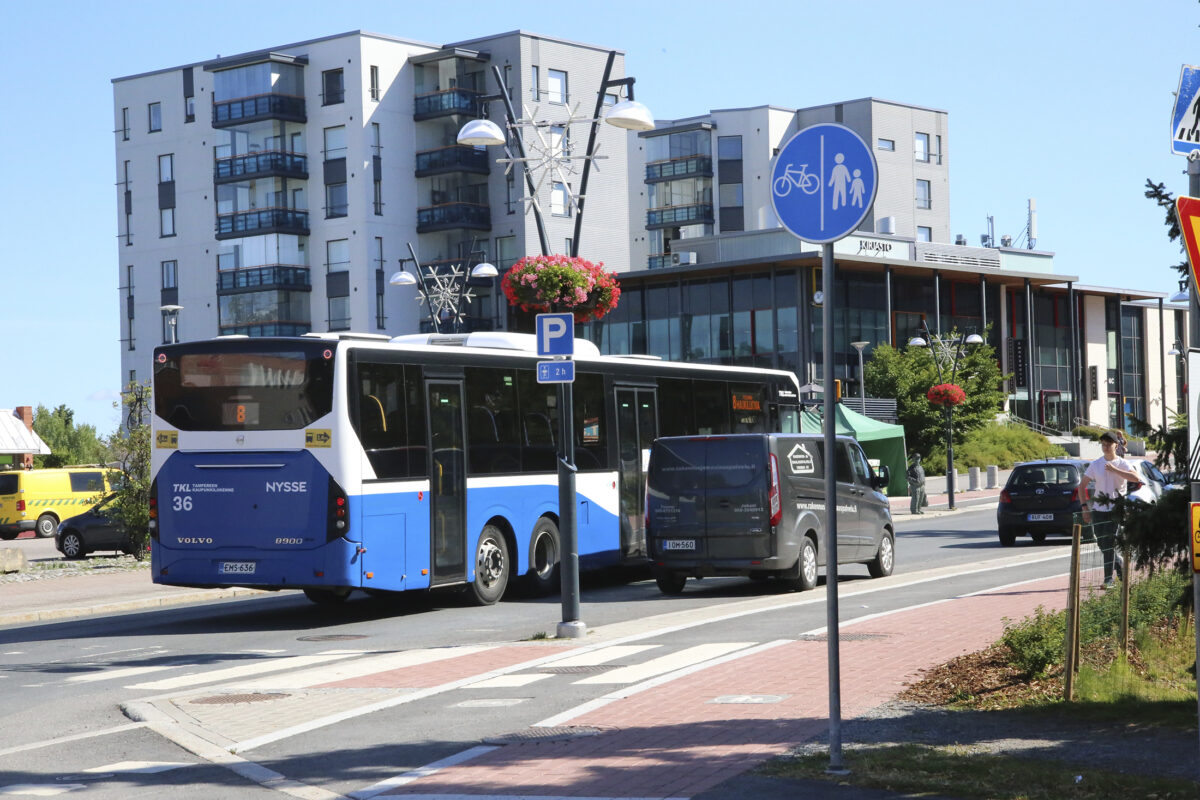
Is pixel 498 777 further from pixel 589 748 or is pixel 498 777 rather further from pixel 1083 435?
pixel 1083 435

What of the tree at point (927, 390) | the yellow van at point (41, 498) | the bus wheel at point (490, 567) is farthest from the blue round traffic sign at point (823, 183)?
the tree at point (927, 390)

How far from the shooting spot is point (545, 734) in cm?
919

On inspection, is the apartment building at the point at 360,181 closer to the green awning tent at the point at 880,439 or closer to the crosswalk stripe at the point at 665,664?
the green awning tent at the point at 880,439

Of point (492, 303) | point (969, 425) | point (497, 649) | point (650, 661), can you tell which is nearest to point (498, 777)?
point (650, 661)

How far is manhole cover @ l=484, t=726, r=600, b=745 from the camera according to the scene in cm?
904

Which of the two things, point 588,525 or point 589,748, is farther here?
point 588,525

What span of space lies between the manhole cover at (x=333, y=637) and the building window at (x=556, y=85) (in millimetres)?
59691

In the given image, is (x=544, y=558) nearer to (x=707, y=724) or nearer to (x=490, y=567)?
(x=490, y=567)

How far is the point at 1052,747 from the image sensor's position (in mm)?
8039

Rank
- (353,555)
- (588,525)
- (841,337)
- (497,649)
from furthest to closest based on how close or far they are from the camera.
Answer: (841,337) → (588,525) → (353,555) → (497,649)

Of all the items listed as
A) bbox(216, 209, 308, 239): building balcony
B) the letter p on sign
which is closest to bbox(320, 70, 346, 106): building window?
bbox(216, 209, 308, 239): building balcony

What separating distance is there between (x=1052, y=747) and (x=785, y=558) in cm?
1127

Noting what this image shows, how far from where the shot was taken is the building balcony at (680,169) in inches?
3634

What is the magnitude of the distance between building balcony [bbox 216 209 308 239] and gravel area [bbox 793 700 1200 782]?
68.9 meters
